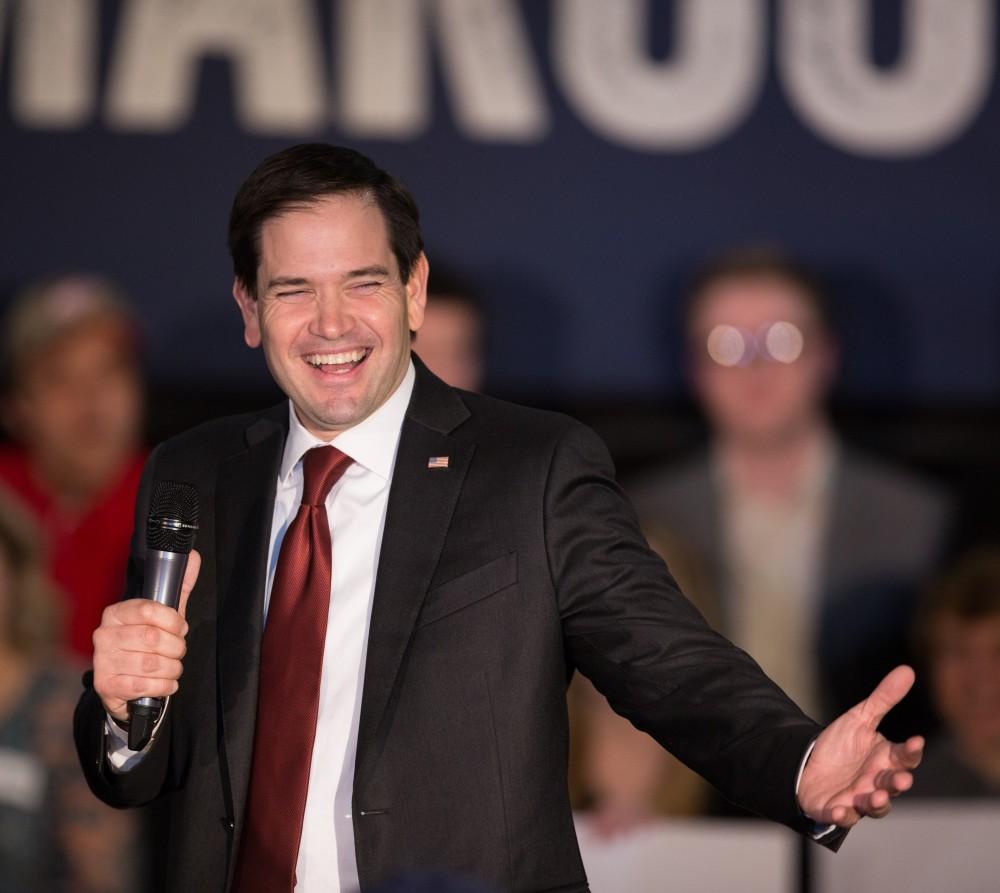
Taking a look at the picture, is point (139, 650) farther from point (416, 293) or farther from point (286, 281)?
point (416, 293)

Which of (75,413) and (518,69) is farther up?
(518,69)

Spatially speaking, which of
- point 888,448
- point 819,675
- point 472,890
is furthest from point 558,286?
point 472,890

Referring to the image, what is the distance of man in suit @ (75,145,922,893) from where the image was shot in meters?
1.64

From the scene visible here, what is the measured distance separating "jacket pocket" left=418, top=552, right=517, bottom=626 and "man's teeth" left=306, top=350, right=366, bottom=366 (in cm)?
30

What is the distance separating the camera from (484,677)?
1688 mm

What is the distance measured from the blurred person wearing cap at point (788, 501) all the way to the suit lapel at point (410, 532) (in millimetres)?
2367

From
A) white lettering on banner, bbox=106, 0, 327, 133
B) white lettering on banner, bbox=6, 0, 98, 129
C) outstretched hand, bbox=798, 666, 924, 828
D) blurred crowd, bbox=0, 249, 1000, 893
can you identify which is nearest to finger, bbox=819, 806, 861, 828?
outstretched hand, bbox=798, 666, 924, 828

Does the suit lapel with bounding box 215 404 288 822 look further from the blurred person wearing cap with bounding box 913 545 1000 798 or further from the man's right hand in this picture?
the blurred person wearing cap with bounding box 913 545 1000 798

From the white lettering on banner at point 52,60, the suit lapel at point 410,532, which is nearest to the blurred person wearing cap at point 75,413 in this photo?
the white lettering on banner at point 52,60

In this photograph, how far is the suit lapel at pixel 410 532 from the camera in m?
1.66

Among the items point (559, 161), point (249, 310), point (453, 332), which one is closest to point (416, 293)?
point (249, 310)

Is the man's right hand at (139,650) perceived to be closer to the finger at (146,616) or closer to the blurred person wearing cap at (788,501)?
the finger at (146,616)

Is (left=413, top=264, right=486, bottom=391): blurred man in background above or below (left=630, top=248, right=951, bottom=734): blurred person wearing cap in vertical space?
above

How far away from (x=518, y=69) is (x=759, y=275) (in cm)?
90
